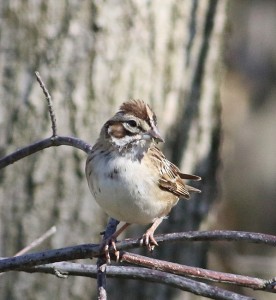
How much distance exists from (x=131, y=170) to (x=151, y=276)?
73 cm

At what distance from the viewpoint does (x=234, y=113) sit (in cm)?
1096

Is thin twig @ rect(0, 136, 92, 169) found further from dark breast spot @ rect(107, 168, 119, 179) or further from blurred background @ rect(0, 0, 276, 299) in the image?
blurred background @ rect(0, 0, 276, 299)

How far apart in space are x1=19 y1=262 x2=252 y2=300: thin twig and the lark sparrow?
8.2 inches

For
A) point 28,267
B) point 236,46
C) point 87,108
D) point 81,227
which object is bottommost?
point 28,267

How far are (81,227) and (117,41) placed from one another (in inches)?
43.0

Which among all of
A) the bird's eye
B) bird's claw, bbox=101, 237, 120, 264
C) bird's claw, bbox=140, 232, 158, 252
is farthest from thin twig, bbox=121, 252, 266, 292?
the bird's eye

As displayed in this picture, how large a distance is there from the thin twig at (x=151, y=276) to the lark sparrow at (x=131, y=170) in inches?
8.2

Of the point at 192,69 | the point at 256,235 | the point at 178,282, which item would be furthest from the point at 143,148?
the point at 192,69

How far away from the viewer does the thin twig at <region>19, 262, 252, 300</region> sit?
295 cm

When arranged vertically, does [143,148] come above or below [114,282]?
above

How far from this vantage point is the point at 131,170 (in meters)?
3.72

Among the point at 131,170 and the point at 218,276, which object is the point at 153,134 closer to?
the point at 131,170

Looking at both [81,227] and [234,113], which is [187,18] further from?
[234,113]

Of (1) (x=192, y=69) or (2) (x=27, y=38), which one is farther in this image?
(1) (x=192, y=69)
